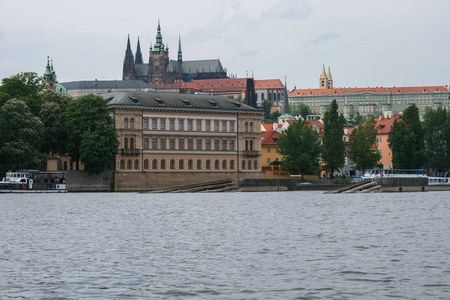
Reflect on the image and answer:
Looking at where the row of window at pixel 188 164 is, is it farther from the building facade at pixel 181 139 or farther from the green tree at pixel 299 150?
the green tree at pixel 299 150

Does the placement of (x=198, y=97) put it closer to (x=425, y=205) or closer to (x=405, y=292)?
(x=425, y=205)

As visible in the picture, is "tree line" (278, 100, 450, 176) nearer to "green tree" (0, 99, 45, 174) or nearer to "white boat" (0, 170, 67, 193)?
"white boat" (0, 170, 67, 193)

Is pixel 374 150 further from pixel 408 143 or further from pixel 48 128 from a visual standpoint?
pixel 48 128

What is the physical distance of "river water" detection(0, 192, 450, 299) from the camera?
26.9 m

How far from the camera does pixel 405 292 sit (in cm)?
2617

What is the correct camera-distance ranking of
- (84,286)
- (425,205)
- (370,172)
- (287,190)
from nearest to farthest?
(84,286) < (425,205) < (287,190) < (370,172)

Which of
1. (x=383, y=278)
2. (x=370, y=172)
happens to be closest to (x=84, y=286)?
(x=383, y=278)

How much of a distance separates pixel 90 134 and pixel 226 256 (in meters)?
70.9

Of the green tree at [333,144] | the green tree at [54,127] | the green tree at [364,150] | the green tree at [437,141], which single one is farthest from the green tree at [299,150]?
the green tree at [54,127]

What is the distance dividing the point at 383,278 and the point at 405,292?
8.43 feet

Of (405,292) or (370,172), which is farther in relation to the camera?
(370,172)

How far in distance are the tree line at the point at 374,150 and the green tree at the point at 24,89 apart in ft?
111

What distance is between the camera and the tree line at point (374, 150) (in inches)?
4670

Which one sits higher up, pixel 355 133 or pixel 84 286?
pixel 355 133
